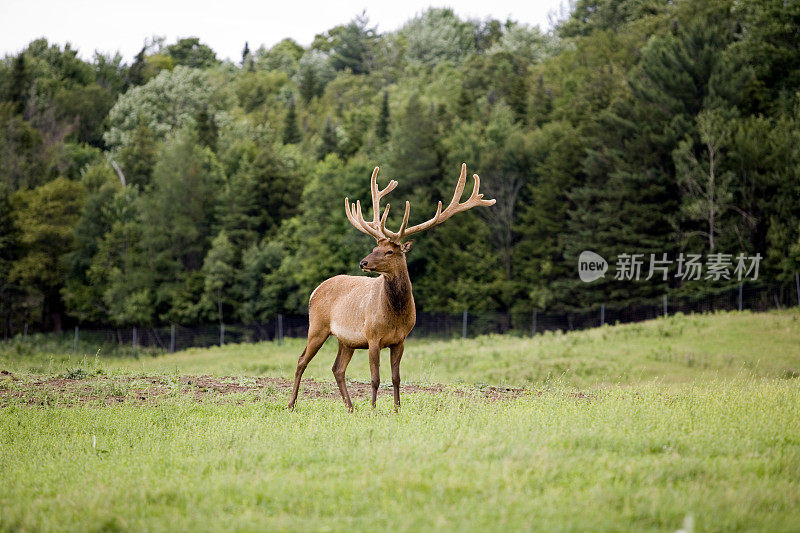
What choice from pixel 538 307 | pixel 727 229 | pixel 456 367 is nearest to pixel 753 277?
pixel 727 229

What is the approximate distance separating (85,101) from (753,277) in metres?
79.1

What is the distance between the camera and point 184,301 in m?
59.5

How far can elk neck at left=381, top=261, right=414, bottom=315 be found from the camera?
10625 millimetres

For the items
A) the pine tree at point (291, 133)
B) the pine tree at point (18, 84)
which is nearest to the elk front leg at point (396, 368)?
the pine tree at point (291, 133)

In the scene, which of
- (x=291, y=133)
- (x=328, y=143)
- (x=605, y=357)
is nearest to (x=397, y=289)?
(x=605, y=357)

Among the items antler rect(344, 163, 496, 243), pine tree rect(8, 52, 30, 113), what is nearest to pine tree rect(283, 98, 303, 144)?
pine tree rect(8, 52, 30, 113)

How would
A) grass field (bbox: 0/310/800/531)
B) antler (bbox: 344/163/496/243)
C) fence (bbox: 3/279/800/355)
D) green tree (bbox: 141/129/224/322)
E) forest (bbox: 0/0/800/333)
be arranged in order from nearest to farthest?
grass field (bbox: 0/310/800/531) < antler (bbox: 344/163/496/243) < fence (bbox: 3/279/800/355) < forest (bbox: 0/0/800/333) < green tree (bbox: 141/129/224/322)

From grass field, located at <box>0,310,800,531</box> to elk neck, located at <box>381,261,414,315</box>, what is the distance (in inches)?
55.9

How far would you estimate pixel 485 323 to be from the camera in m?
47.1

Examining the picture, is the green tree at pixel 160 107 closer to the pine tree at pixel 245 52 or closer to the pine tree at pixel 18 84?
the pine tree at pixel 18 84

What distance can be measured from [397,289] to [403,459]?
3491 millimetres

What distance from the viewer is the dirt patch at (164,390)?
41.3 feet

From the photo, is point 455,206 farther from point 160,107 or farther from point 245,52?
point 245,52

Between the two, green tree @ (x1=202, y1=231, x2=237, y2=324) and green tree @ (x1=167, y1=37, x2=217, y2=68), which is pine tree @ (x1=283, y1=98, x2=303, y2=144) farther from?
green tree @ (x1=167, y1=37, x2=217, y2=68)
